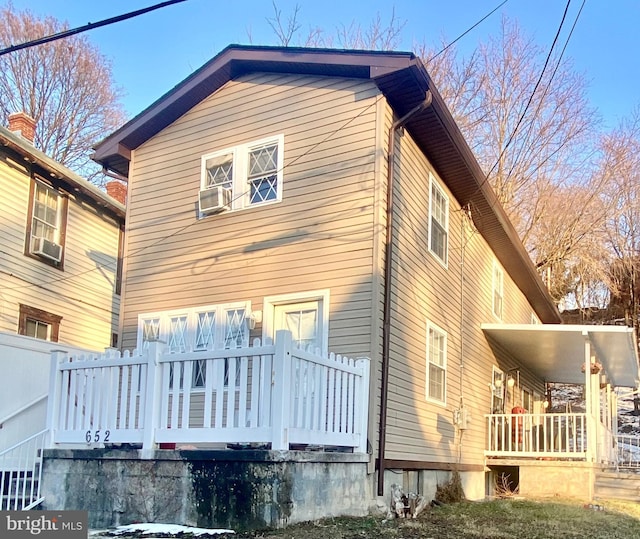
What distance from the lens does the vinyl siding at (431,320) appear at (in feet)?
31.3

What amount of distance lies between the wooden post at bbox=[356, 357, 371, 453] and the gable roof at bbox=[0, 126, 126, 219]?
877cm

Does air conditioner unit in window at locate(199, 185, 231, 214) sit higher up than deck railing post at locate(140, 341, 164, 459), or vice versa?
air conditioner unit in window at locate(199, 185, 231, 214)

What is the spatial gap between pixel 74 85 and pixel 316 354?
2577cm

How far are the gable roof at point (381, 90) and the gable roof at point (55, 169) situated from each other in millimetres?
2204

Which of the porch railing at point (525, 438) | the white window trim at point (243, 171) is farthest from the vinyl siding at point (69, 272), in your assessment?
the porch railing at point (525, 438)

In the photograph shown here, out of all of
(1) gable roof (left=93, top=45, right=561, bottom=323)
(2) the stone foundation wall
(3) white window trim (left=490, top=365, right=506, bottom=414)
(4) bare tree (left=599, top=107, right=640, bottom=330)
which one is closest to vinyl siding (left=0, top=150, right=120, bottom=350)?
(1) gable roof (left=93, top=45, right=561, bottom=323)

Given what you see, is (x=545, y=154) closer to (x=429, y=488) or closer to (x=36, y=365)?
(x=429, y=488)

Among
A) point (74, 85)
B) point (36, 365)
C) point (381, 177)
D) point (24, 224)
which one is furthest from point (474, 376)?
point (74, 85)

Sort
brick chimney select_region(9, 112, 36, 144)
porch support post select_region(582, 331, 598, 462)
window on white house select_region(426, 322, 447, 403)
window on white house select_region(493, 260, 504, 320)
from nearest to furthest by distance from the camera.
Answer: window on white house select_region(426, 322, 447, 403)
porch support post select_region(582, 331, 598, 462)
window on white house select_region(493, 260, 504, 320)
brick chimney select_region(9, 112, 36, 144)

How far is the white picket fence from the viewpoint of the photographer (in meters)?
6.65

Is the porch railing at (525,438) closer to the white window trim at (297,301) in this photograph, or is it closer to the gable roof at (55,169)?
the white window trim at (297,301)

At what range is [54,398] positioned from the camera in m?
8.32

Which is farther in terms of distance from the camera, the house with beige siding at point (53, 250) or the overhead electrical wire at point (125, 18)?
the house with beige siding at point (53, 250)

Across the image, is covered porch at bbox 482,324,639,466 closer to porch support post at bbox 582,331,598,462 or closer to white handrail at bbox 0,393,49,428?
porch support post at bbox 582,331,598,462
